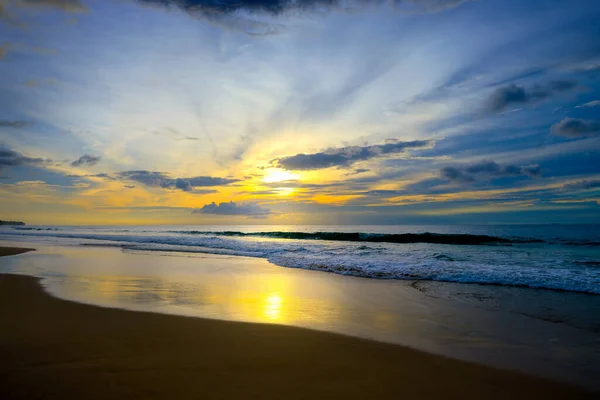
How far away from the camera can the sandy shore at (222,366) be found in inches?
144

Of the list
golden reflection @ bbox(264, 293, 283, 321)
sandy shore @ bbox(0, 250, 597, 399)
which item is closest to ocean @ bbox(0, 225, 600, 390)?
golden reflection @ bbox(264, 293, 283, 321)

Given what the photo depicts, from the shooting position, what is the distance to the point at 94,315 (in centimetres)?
661

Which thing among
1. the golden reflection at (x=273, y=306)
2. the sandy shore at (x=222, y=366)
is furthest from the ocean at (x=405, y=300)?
the sandy shore at (x=222, y=366)

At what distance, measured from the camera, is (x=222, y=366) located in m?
4.26

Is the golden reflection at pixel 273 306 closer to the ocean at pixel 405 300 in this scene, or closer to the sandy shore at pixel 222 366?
the ocean at pixel 405 300

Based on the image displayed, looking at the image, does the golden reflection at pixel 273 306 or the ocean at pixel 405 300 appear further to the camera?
the golden reflection at pixel 273 306

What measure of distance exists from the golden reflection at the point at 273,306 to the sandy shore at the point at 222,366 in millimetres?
731

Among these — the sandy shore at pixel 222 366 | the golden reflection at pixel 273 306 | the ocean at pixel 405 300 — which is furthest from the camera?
the golden reflection at pixel 273 306

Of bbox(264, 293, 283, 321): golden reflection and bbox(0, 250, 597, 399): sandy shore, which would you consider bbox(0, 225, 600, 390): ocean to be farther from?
bbox(0, 250, 597, 399): sandy shore

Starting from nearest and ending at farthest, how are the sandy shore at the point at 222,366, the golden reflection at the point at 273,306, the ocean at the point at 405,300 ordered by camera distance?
the sandy shore at the point at 222,366
the ocean at the point at 405,300
the golden reflection at the point at 273,306

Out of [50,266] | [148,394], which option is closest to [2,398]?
[148,394]

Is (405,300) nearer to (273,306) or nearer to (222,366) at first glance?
(273,306)

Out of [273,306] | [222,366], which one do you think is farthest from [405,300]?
[222,366]

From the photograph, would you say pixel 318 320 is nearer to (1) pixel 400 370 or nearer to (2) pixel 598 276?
(1) pixel 400 370
